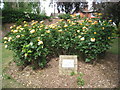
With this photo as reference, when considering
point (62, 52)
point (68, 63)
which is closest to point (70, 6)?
point (62, 52)

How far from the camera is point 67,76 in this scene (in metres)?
3.04

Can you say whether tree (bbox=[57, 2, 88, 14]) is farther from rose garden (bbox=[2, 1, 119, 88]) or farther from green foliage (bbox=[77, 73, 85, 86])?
green foliage (bbox=[77, 73, 85, 86])

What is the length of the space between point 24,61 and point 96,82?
1775 mm

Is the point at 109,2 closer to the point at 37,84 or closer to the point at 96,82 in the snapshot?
the point at 96,82

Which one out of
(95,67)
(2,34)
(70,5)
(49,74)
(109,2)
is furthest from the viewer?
(70,5)

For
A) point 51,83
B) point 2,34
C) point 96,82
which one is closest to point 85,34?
point 96,82

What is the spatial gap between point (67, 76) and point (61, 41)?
3.03 ft

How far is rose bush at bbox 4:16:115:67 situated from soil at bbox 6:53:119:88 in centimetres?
20

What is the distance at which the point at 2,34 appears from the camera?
917 centimetres

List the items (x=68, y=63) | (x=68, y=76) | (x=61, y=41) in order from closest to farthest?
(x=68, y=76) → (x=68, y=63) → (x=61, y=41)

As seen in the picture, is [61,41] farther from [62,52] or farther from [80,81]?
[80,81]

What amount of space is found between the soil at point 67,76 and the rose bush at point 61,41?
20 centimetres

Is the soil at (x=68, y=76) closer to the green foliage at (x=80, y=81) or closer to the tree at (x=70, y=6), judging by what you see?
the green foliage at (x=80, y=81)

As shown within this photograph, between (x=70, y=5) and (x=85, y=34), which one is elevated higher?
(x=70, y=5)
